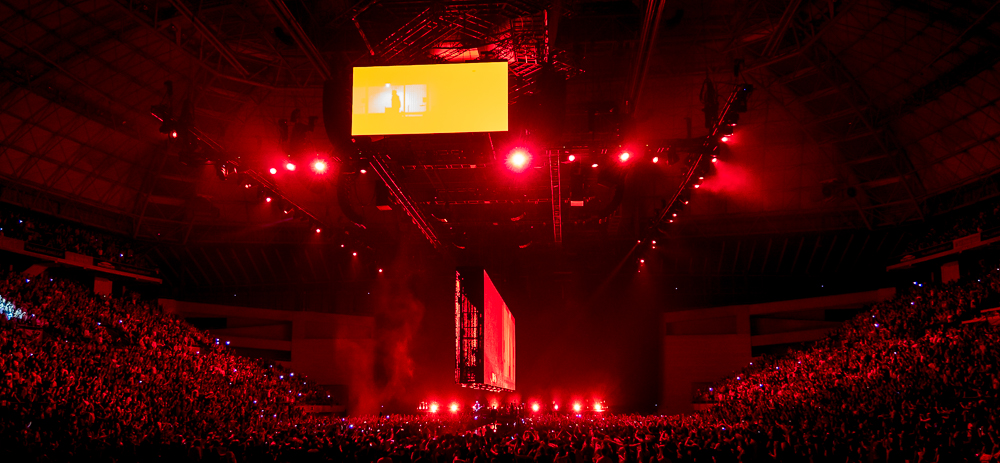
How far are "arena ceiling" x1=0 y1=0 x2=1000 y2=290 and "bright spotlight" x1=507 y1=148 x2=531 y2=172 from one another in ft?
0.97

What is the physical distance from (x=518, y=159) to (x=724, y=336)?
61.6 feet

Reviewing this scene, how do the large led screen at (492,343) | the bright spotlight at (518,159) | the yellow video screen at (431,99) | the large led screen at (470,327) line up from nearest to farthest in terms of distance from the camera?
the yellow video screen at (431,99) → the large led screen at (470,327) → the large led screen at (492,343) → the bright spotlight at (518,159)

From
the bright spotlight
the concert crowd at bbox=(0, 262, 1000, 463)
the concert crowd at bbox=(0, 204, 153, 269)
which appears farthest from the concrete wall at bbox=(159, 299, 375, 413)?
the bright spotlight

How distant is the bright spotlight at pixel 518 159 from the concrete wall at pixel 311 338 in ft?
63.5

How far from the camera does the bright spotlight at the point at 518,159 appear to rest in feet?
48.4

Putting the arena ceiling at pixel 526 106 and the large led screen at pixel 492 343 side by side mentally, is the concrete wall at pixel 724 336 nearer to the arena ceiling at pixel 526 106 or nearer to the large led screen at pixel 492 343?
the arena ceiling at pixel 526 106

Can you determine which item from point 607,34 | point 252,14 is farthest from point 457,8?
point 252,14

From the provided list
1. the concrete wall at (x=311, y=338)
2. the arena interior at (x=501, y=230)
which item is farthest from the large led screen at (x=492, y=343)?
the concrete wall at (x=311, y=338)

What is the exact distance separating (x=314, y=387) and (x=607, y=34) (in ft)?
65.8

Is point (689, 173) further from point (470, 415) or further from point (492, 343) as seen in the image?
point (470, 415)

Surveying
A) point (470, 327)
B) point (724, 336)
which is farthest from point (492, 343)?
point (724, 336)

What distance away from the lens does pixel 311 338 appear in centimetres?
3194

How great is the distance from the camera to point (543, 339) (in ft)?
104

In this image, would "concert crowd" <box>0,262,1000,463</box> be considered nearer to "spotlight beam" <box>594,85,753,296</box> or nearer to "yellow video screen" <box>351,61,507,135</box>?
"yellow video screen" <box>351,61,507,135</box>
